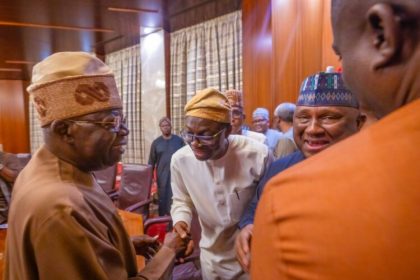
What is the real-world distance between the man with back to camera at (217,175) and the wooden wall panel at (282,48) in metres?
1.36

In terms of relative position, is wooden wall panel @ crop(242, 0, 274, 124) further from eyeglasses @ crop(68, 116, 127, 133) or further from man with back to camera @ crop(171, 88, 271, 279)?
eyeglasses @ crop(68, 116, 127, 133)

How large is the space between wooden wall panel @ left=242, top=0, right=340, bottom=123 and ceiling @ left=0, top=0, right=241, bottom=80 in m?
0.88

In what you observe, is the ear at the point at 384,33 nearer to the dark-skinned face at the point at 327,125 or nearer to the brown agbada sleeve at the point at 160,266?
the dark-skinned face at the point at 327,125

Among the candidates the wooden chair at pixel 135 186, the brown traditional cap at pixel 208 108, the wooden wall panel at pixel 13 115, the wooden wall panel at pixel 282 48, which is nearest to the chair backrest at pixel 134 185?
the wooden chair at pixel 135 186

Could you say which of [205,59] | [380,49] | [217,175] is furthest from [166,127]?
[380,49]

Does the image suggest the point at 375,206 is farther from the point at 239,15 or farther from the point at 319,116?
the point at 239,15

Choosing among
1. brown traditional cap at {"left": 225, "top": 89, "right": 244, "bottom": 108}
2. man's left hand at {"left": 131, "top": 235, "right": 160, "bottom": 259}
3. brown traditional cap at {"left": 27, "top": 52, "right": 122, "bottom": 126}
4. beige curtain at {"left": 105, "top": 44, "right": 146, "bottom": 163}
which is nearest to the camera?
brown traditional cap at {"left": 27, "top": 52, "right": 122, "bottom": 126}

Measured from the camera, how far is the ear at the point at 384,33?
404 mm

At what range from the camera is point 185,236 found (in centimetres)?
149

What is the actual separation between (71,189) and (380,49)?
2.72ft

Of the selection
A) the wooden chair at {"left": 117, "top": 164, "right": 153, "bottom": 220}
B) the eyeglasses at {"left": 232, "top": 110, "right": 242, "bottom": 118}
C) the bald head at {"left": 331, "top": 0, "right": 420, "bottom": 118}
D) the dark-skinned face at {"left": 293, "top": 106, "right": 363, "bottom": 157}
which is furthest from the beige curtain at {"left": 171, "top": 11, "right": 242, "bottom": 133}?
the bald head at {"left": 331, "top": 0, "right": 420, "bottom": 118}

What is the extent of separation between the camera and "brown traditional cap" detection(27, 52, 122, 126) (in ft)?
3.35

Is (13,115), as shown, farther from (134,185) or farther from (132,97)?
(134,185)

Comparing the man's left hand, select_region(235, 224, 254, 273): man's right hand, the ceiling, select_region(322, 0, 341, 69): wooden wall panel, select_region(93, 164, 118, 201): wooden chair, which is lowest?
select_region(93, 164, 118, 201): wooden chair
